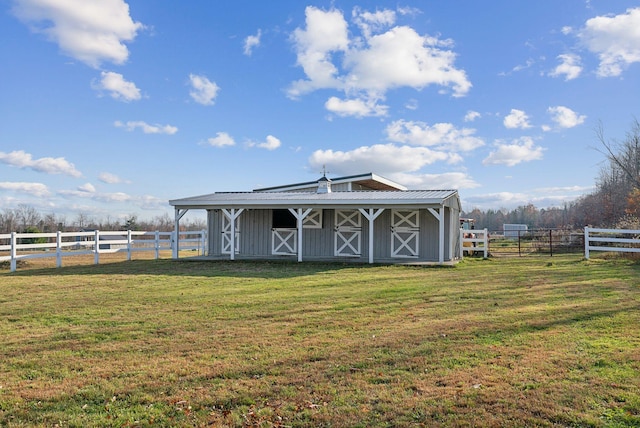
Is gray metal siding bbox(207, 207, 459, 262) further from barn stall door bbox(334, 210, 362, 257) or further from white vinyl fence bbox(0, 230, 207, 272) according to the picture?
white vinyl fence bbox(0, 230, 207, 272)

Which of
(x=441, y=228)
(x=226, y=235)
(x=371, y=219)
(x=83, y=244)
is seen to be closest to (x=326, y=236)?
(x=371, y=219)

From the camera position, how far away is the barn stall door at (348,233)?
15320mm

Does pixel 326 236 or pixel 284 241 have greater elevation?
pixel 326 236

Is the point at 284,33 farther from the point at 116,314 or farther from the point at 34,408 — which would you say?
the point at 34,408

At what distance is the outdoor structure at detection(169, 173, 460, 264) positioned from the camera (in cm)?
1413

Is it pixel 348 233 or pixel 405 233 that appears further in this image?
pixel 348 233

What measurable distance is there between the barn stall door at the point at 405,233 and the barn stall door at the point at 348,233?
121cm

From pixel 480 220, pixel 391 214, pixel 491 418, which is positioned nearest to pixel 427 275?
pixel 391 214

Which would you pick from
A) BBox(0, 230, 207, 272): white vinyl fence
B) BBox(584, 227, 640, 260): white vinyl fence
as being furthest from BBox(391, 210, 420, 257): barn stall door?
BBox(0, 230, 207, 272): white vinyl fence

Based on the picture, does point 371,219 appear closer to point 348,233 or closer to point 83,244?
point 348,233

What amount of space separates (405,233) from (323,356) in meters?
10.9

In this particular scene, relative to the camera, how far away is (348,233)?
15438 mm

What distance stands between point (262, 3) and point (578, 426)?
1393 centimetres

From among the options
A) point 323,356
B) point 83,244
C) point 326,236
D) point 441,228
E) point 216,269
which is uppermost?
point 441,228
